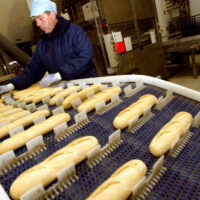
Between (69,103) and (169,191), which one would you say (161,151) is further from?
(69,103)

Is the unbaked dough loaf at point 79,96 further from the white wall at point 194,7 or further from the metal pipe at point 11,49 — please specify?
the white wall at point 194,7

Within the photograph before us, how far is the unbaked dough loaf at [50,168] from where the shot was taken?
640mm

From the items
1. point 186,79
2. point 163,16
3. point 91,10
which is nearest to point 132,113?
point 91,10

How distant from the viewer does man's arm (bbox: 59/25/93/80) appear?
2082 millimetres

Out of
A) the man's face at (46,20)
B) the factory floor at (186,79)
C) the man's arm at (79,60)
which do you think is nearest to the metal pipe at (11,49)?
the man's face at (46,20)

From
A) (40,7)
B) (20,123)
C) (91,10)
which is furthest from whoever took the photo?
(91,10)

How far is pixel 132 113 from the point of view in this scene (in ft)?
3.21

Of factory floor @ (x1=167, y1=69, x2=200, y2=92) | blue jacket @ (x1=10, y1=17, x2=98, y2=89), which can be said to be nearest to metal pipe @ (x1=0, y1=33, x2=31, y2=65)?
blue jacket @ (x1=10, y1=17, x2=98, y2=89)

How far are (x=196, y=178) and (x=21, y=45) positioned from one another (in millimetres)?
5243

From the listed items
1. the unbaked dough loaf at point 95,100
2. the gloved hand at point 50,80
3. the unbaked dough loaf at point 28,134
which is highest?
the gloved hand at point 50,80

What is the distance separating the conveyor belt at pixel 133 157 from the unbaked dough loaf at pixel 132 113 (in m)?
0.05

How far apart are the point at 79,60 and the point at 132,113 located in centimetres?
137

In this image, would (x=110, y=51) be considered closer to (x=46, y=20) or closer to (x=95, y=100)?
(x=46, y=20)

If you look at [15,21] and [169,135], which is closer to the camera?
[169,135]
